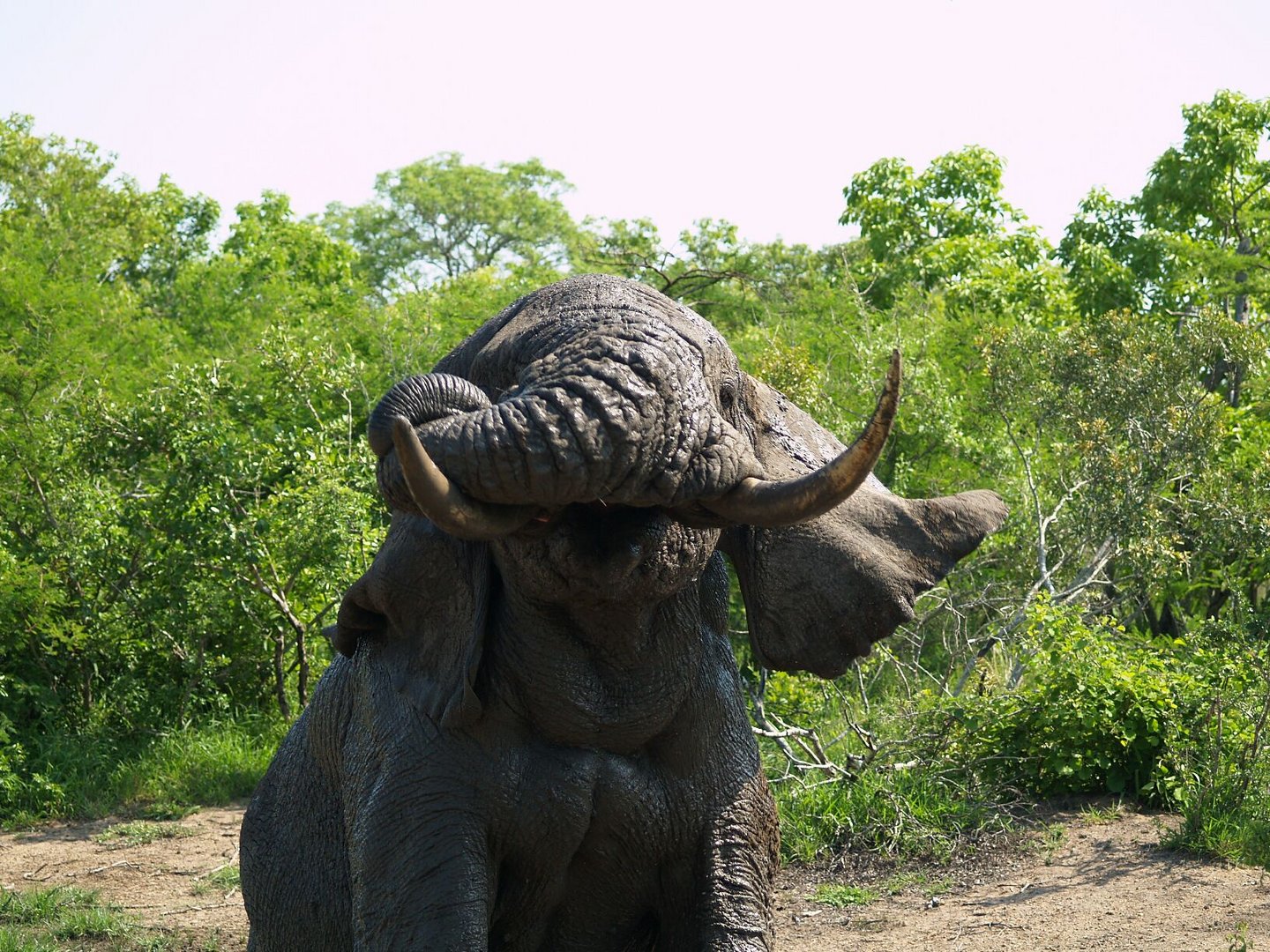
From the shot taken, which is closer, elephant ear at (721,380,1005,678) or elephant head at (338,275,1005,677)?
elephant head at (338,275,1005,677)

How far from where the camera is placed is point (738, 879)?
3570mm

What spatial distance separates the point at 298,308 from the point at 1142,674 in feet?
42.4

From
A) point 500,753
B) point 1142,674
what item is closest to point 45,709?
point 1142,674

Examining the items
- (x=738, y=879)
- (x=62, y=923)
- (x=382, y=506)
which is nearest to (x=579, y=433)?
(x=738, y=879)

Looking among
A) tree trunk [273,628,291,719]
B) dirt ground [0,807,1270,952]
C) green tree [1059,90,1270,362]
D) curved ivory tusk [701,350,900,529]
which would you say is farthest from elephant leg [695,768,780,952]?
green tree [1059,90,1270,362]

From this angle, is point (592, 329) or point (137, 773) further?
point (137, 773)

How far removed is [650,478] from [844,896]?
17.4 feet

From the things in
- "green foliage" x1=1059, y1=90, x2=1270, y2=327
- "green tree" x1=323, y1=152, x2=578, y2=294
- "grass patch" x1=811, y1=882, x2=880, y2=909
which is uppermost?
"green tree" x1=323, y1=152, x2=578, y2=294

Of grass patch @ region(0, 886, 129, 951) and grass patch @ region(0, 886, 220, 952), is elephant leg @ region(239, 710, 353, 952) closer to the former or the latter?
grass patch @ region(0, 886, 220, 952)

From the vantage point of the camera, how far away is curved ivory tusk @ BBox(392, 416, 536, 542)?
2.54 metres

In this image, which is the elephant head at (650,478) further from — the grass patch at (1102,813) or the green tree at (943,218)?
the green tree at (943,218)

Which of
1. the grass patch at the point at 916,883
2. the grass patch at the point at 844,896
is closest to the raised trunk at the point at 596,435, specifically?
the grass patch at the point at 844,896

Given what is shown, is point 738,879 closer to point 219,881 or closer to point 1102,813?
point 1102,813

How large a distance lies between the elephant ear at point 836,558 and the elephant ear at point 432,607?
0.61 m
